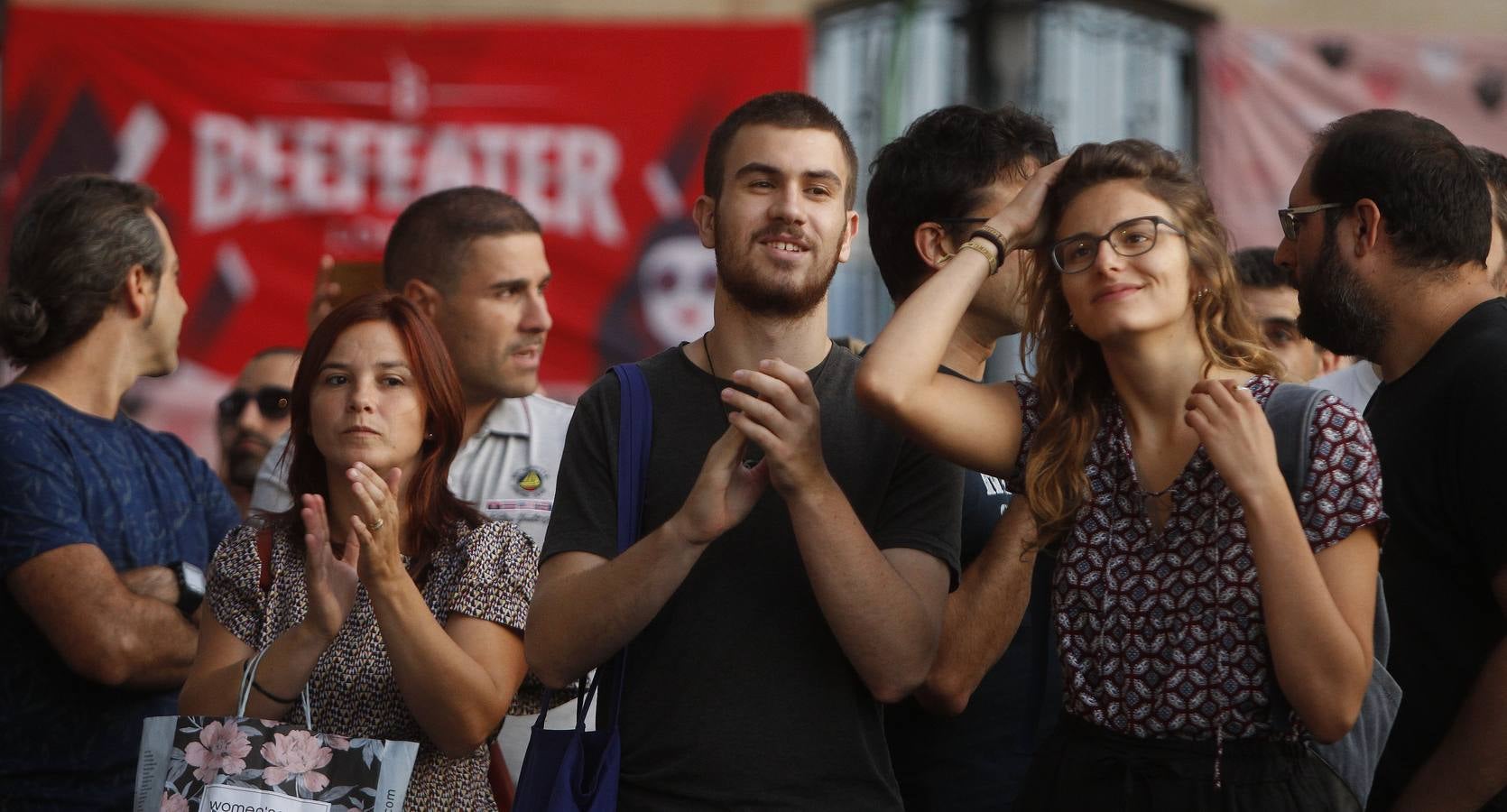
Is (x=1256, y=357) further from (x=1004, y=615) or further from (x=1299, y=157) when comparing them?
(x=1299, y=157)

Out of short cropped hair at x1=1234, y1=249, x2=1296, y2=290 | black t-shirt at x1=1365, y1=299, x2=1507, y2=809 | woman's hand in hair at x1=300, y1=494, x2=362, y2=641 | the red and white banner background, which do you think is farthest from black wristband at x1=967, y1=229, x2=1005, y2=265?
the red and white banner background

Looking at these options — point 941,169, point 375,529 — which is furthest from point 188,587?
point 941,169

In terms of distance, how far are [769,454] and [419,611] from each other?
0.76 m

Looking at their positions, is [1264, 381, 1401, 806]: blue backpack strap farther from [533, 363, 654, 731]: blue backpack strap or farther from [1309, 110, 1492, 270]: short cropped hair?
[533, 363, 654, 731]: blue backpack strap

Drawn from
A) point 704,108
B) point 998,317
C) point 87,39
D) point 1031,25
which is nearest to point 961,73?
point 1031,25

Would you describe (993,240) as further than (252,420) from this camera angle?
No

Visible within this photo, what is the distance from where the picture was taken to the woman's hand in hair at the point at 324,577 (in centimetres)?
293

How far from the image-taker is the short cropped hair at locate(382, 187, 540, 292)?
4.52 meters

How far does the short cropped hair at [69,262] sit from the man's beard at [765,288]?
1818 mm

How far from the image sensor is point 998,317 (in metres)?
3.39

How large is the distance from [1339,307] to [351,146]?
5.89m

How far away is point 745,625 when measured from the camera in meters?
2.78

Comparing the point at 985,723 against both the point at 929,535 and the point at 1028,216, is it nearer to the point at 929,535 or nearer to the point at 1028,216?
the point at 929,535

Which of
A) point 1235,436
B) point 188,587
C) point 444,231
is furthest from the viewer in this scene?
point 444,231
